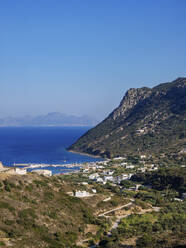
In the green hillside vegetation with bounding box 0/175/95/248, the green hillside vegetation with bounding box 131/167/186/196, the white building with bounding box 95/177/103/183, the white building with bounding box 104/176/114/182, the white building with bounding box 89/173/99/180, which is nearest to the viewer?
the green hillside vegetation with bounding box 0/175/95/248

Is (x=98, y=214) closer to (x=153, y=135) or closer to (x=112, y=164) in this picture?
(x=112, y=164)

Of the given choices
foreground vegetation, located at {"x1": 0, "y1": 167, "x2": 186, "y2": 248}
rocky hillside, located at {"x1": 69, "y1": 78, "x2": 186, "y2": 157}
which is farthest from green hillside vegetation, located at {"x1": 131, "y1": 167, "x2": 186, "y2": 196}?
rocky hillside, located at {"x1": 69, "y1": 78, "x2": 186, "y2": 157}

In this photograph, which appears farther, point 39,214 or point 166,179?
point 166,179

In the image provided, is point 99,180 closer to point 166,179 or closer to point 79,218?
point 166,179

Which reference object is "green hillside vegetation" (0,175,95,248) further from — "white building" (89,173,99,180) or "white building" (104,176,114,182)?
"white building" (89,173,99,180)

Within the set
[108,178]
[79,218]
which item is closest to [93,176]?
[108,178]

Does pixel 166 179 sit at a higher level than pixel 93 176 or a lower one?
higher

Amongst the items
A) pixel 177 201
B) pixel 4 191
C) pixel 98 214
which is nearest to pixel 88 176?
pixel 177 201

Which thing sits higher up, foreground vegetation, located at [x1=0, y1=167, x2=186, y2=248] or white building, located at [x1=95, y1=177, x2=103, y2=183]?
foreground vegetation, located at [x1=0, y1=167, x2=186, y2=248]

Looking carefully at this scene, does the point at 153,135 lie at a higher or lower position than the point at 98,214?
higher
